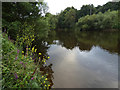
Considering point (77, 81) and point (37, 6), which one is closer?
point (77, 81)

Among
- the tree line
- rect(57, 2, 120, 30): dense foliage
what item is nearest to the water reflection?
rect(57, 2, 120, 30): dense foliage

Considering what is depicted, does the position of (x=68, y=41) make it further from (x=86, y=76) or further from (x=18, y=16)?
(x=86, y=76)

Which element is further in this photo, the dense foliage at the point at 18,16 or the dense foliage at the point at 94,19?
the dense foliage at the point at 94,19

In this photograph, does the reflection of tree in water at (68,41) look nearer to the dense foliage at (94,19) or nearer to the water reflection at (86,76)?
the water reflection at (86,76)

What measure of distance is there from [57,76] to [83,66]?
2628 mm

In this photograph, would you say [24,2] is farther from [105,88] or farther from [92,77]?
[105,88]

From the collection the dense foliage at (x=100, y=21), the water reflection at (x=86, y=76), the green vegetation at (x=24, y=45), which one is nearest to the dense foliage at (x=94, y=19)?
the dense foliage at (x=100, y=21)

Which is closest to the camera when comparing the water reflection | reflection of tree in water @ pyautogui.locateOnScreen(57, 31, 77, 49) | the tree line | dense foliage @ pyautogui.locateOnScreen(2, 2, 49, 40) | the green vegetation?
the green vegetation

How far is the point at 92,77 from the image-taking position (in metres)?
5.98

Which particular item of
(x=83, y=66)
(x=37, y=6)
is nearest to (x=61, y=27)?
(x=37, y=6)

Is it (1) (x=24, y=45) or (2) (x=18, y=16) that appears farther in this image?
(2) (x=18, y=16)

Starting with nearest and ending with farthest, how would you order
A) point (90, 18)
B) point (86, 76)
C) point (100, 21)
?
1. point (86, 76)
2. point (100, 21)
3. point (90, 18)

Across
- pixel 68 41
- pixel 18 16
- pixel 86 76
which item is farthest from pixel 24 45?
pixel 68 41

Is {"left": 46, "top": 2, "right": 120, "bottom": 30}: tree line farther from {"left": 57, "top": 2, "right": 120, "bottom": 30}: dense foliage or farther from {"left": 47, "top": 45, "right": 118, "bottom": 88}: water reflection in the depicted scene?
{"left": 47, "top": 45, "right": 118, "bottom": 88}: water reflection
